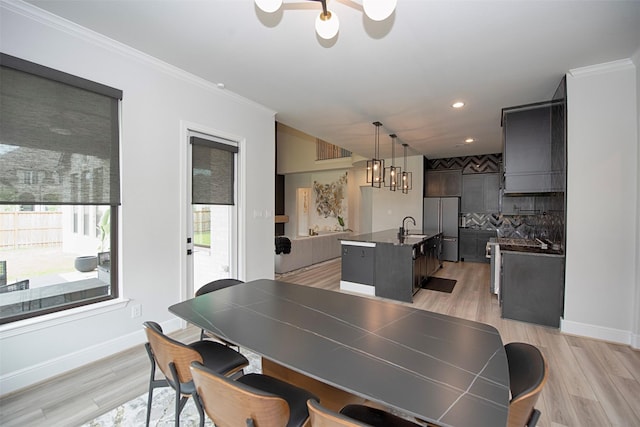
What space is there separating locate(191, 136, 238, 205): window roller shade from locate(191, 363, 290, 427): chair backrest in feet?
8.48

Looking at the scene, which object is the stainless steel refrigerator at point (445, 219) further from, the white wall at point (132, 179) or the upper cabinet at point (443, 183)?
the white wall at point (132, 179)

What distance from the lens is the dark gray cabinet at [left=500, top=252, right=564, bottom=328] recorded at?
3.30m

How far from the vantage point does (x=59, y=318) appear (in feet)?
7.35

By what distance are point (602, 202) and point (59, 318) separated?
518cm

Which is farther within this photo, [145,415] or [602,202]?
[602,202]

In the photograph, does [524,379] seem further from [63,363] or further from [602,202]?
[63,363]

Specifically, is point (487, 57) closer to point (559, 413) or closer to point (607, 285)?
point (607, 285)

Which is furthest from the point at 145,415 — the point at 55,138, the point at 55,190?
the point at 55,138

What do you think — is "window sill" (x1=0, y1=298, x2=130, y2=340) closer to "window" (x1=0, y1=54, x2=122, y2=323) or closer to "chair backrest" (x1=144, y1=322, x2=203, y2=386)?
"window" (x1=0, y1=54, x2=122, y2=323)

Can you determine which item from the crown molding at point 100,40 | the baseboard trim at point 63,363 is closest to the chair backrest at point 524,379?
the baseboard trim at point 63,363

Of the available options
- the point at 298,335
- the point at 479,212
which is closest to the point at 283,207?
the point at 479,212

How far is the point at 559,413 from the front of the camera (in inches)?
75.0

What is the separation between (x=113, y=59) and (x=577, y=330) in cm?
542

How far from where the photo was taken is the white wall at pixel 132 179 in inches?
82.4
